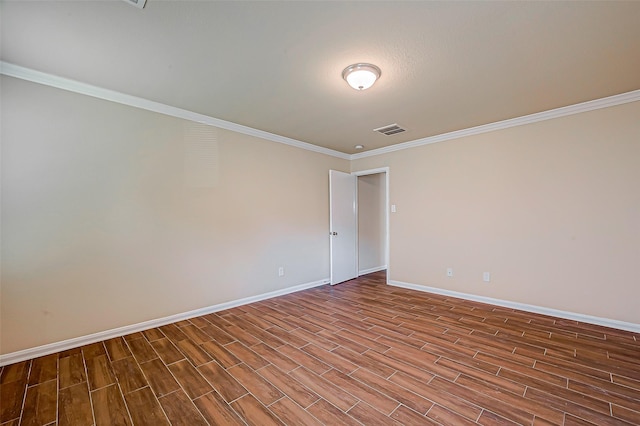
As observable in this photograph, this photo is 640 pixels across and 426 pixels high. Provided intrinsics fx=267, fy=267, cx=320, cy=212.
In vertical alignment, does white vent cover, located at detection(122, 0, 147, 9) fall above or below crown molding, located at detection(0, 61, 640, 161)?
above

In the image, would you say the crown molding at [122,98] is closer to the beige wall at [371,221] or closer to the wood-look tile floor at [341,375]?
the beige wall at [371,221]

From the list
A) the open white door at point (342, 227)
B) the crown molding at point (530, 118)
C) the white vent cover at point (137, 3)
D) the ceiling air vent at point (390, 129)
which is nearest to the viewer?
the white vent cover at point (137, 3)

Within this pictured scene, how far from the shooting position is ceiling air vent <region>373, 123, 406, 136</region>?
12.4 feet

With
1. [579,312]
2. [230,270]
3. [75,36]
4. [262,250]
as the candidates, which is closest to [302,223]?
[262,250]

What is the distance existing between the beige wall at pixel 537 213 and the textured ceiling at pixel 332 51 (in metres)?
0.54

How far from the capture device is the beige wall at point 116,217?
233 centimetres

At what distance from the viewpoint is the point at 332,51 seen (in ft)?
6.82

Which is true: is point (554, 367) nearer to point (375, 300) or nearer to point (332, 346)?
point (332, 346)

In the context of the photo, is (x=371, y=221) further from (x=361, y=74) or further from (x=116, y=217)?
(x=116, y=217)

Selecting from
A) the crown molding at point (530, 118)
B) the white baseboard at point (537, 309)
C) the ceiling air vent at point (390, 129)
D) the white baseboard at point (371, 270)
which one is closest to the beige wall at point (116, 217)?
the ceiling air vent at point (390, 129)

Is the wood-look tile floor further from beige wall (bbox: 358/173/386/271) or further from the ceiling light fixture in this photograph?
beige wall (bbox: 358/173/386/271)

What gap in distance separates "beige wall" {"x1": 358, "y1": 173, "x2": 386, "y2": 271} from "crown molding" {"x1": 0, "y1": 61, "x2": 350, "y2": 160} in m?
2.32

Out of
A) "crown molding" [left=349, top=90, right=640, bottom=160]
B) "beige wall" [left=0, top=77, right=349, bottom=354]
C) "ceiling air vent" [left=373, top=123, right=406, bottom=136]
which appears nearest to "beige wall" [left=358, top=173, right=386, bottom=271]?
"crown molding" [left=349, top=90, right=640, bottom=160]

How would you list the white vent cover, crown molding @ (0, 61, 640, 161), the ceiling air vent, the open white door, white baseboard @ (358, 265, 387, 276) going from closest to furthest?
the white vent cover < crown molding @ (0, 61, 640, 161) < the ceiling air vent < the open white door < white baseboard @ (358, 265, 387, 276)
